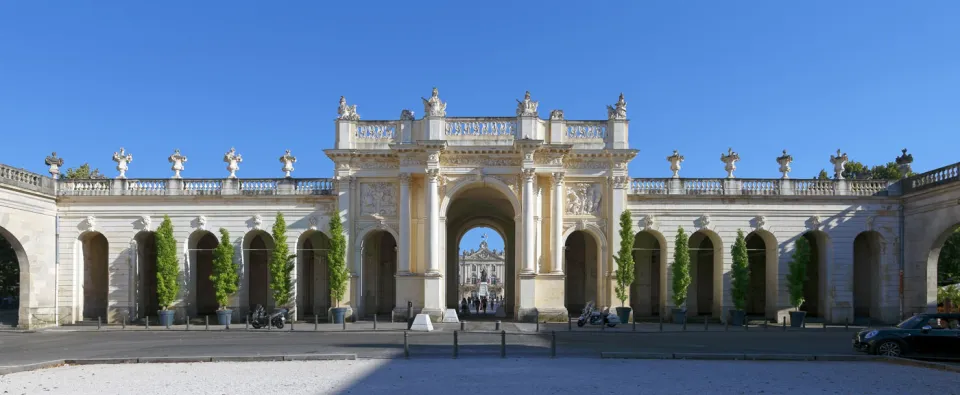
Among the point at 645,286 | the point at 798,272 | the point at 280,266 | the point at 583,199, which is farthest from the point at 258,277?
the point at 798,272

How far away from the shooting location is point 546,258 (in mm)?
36219

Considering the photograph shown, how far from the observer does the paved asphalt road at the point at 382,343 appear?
20.6m

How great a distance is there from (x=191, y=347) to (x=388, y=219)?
15.3 meters

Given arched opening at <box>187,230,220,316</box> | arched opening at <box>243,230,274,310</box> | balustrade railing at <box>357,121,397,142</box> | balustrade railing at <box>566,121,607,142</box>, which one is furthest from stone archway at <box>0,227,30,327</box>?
balustrade railing at <box>566,121,607,142</box>

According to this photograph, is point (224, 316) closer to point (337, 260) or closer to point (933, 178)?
point (337, 260)

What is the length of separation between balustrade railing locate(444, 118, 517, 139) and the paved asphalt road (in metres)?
10.8

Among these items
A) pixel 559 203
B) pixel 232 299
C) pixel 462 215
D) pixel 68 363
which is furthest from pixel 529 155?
pixel 68 363

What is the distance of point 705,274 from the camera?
42375 mm

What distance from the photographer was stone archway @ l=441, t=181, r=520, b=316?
3766 centimetres

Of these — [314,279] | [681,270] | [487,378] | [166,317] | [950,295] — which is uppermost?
[681,270]

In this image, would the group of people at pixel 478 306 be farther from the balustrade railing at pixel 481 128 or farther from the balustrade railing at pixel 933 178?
the balustrade railing at pixel 933 178

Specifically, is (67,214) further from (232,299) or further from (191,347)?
(191,347)

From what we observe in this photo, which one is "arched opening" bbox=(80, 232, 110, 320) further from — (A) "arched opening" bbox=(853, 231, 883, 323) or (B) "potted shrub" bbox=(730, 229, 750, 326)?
(A) "arched opening" bbox=(853, 231, 883, 323)

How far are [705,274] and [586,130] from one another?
483 inches
